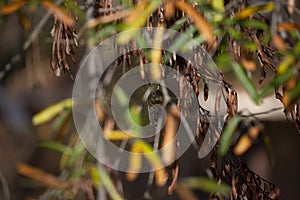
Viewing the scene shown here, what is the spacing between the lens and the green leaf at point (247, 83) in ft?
3.79

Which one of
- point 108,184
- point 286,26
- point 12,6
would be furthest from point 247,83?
point 12,6

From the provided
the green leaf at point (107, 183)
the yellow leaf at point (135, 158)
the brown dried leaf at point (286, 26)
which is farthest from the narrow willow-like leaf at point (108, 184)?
the brown dried leaf at point (286, 26)

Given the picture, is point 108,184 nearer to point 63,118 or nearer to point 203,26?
point 63,118

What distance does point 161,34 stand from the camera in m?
1.36

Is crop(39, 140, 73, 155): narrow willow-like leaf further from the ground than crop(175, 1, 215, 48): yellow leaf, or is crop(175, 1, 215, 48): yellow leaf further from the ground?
crop(175, 1, 215, 48): yellow leaf

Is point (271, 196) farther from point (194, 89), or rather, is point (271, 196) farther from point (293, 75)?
point (293, 75)

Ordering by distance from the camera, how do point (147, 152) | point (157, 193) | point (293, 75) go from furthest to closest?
point (157, 193)
point (147, 152)
point (293, 75)

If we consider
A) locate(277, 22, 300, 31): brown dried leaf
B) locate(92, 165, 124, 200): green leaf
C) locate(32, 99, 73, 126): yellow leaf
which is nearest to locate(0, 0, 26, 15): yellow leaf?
locate(32, 99, 73, 126): yellow leaf

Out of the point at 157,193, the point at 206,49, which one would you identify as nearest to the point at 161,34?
the point at 206,49

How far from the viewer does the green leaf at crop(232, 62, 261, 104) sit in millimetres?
1155

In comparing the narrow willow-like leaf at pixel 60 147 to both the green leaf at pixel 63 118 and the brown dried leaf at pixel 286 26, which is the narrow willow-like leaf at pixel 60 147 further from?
the brown dried leaf at pixel 286 26

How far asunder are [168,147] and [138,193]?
6.97 feet

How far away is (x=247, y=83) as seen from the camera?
3.84ft

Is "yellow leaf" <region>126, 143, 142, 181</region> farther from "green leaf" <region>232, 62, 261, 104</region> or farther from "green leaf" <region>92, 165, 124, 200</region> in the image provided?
"green leaf" <region>232, 62, 261, 104</region>
